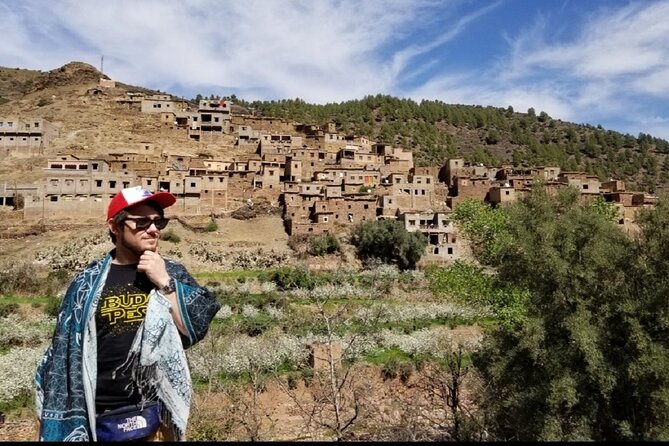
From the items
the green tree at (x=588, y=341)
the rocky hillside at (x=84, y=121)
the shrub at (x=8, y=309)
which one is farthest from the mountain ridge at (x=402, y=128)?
→ the green tree at (x=588, y=341)

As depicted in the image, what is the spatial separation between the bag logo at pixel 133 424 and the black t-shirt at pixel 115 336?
0.31 ft

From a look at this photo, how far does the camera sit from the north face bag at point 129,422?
2.60 meters

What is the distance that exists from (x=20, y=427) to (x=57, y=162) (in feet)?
88.1

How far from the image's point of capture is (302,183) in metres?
37.1

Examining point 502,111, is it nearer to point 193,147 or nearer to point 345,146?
point 345,146

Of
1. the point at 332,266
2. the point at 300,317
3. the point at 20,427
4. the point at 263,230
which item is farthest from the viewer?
the point at 263,230

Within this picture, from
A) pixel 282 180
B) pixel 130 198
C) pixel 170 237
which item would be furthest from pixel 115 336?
pixel 282 180

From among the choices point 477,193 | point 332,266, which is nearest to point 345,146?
point 477,193

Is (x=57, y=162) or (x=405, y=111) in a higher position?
(x=405, y=111)

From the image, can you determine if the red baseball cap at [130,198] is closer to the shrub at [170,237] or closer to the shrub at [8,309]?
the shrub at [8,309]

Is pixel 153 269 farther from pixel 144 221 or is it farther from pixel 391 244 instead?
pixel 391 244

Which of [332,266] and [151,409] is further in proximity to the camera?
[332,266]

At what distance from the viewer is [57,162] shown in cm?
3588

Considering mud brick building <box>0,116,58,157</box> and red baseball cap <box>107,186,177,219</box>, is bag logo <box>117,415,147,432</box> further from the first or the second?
mud brick building <box>0,116,58,157</box>
